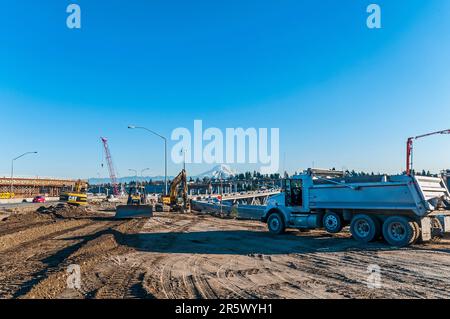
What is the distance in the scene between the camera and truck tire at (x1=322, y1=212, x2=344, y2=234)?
14156 mm

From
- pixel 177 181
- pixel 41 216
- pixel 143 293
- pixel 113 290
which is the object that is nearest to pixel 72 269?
pixel 113 290

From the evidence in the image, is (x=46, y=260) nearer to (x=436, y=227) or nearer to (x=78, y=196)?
(x=436, y=227)

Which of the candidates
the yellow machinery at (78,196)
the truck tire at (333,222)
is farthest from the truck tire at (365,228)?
the yellow machinery at (78,196)

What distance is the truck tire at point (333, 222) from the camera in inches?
557

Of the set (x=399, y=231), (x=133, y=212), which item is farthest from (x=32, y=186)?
(x=399, y=231)

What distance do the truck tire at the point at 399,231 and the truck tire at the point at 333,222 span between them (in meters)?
1.95

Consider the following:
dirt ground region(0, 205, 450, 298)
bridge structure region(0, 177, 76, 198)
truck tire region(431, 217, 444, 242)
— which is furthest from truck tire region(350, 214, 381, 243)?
bridge structure region(0, 177, 76, 198)

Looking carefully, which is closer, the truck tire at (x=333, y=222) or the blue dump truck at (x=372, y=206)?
the blue dump truck at (x=372, y=206)

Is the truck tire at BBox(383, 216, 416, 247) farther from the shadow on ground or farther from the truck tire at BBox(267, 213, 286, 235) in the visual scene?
the truck tire at BBox(267, 213, 286, 235)

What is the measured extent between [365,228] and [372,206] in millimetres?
970

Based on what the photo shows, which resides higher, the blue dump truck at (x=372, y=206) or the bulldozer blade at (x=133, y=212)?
the blue dump truck at (x=372, y=206)

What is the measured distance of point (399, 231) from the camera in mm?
12242

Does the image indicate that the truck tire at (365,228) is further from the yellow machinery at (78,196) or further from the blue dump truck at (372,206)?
the yellow machinery at (78,196)
